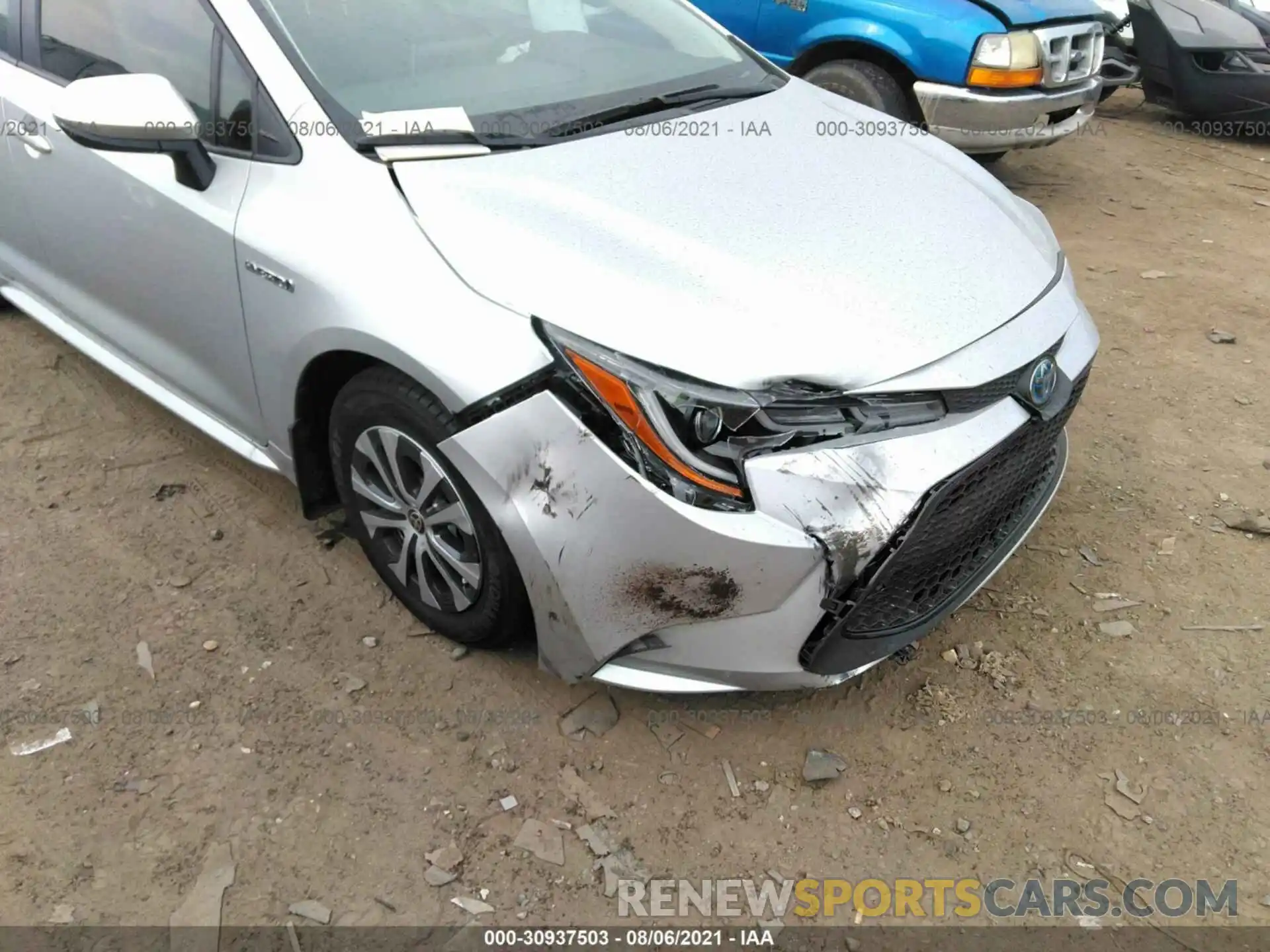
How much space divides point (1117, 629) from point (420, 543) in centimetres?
188

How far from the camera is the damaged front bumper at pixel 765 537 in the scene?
1734 mm

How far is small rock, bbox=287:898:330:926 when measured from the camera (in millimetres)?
1859

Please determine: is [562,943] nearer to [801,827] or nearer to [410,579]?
[801,827]

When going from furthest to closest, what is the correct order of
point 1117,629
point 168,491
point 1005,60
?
point 1005,60 → point 168,491 → point 1117,629

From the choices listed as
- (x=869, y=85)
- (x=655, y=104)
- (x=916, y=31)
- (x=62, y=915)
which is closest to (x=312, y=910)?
(x=62, y=915)

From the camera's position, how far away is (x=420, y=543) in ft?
7.36

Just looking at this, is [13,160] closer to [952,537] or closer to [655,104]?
[655,104]

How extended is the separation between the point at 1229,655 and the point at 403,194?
2389 mm

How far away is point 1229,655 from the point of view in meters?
2.49

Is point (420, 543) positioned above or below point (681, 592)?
below

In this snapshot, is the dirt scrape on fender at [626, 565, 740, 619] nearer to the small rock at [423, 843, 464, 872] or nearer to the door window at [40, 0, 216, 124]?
the small rock at [423, 843, 464, 872]

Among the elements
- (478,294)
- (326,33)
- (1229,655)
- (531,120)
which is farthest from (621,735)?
(326,33)

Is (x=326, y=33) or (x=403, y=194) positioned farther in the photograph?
(x=326, y=33)

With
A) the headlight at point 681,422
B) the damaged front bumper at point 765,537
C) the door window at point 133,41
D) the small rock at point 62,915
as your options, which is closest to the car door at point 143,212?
the door window at point 133,41
